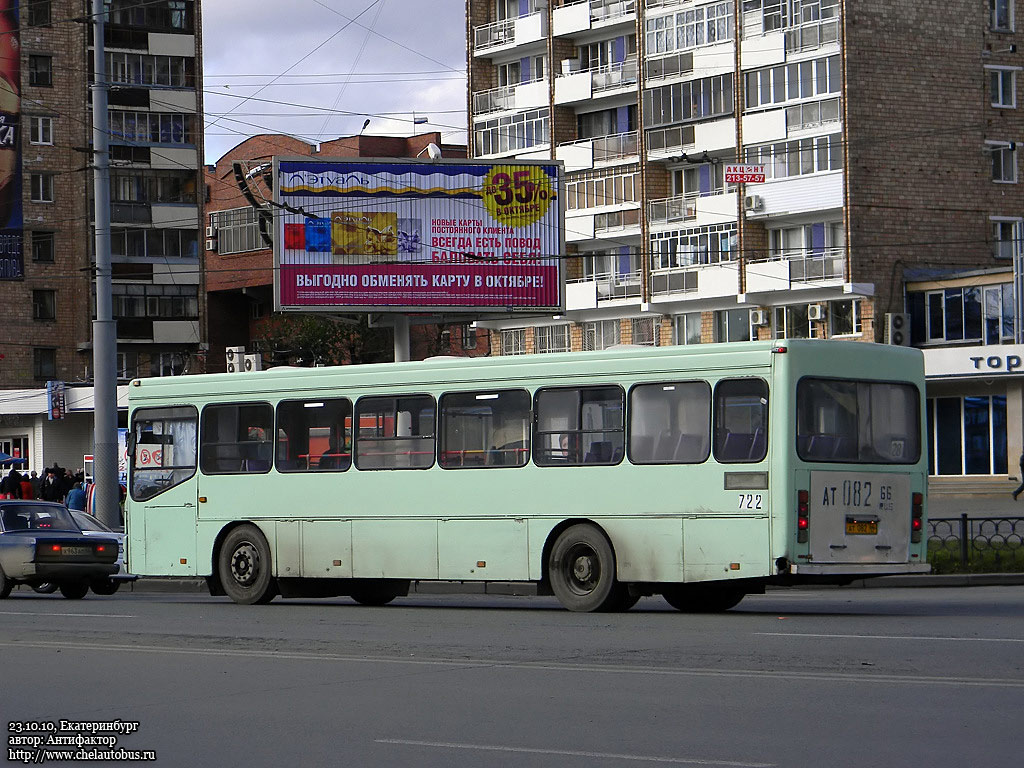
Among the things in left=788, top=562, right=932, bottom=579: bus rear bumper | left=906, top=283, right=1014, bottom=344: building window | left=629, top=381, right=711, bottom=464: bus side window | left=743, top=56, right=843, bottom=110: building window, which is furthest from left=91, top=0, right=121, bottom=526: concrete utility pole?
left=906, top=283, right=1014, bottom=344: building window

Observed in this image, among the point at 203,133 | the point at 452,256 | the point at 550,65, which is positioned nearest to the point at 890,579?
the point at 452,256

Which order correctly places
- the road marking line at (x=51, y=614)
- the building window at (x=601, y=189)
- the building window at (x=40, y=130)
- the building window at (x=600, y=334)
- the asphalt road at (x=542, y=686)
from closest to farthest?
the asphalt road at (x=542, y=686)
the road marking line at (x=51, y=614)
the building window at (x=601, y=189)
the building window at (x=600, y=334)
the building window at (x=40, y=130)

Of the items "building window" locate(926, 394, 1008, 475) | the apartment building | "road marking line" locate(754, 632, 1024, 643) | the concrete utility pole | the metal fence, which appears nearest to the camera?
"road marking line" locate(754, 632, 1024, 643)

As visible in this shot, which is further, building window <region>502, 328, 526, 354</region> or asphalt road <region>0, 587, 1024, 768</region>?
building window <region>502, 328, 526, 354</region>

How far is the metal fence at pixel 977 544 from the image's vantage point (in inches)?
961

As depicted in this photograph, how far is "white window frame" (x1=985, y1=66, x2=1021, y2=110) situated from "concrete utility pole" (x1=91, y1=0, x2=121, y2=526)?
118 feet

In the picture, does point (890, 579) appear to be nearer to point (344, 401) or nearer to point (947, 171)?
point (344, 401)

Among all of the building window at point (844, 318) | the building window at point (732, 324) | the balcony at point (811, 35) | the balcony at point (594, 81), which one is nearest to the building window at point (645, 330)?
the building window at point (732, 324)

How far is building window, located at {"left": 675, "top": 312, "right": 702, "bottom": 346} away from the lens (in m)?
62.7

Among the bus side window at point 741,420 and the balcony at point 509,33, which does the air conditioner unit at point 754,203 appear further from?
the bus side window at point 741,420

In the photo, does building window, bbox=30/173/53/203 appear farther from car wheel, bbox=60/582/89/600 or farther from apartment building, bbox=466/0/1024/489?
car wheel, bbox=60/582/89/600

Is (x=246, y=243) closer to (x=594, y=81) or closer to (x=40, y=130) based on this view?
(x=40, y=130)

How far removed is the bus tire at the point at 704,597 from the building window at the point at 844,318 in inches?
1560

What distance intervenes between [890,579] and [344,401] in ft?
27.6
